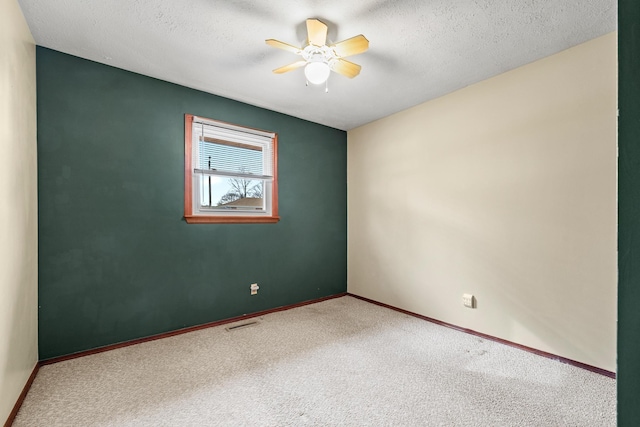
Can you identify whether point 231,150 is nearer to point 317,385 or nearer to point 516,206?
point 317,385

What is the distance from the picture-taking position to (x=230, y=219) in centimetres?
317

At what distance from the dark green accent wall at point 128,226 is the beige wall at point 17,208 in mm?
136

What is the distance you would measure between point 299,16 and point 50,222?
239cm

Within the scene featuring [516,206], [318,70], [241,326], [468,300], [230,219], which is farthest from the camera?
[230,219]

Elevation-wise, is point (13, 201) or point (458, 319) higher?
point (13, 201)

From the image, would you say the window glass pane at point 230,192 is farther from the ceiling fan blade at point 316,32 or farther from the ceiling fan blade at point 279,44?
the ceiling fan blade at point 316,32

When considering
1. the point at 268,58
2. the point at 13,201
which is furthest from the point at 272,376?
the point at 268,58

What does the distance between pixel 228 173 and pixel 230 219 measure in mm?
505

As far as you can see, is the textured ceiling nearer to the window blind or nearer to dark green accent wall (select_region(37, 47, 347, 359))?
dark green accent wall (select_region(37, 47, 347, 359))
